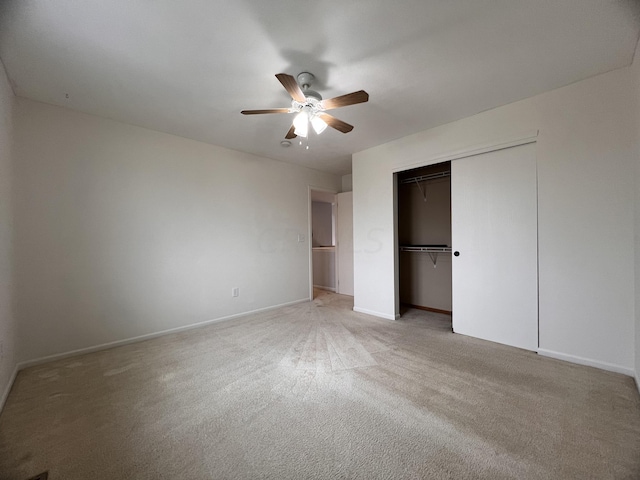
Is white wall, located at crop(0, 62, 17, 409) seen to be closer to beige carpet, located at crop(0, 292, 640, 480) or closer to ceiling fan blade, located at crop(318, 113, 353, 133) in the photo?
beige carpet, located at crop(0, 292, 640, 480)

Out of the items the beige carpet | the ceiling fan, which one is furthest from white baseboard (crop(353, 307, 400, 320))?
the ceiling fan

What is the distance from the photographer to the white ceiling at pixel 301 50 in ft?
4.92

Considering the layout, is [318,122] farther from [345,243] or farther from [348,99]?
[345,243]

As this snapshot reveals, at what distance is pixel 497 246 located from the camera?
2.70 m

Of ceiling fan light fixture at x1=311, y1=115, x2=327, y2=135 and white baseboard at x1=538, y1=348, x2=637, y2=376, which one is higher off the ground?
ceiling fan light fixture at x1=311, y1=115, x2=327, y2=135

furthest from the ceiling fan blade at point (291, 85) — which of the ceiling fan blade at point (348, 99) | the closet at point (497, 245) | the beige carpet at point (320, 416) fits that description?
the beige carpet at point (320, 416)

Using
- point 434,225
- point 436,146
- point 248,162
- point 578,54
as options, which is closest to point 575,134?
point 578,54

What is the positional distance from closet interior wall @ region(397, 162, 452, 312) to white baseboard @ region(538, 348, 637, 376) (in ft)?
4.78

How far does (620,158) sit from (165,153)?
4562mm

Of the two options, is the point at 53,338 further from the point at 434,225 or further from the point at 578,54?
the point at 578,54

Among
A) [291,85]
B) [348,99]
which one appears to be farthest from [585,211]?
[291,85]

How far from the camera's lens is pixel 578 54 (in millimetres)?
1878

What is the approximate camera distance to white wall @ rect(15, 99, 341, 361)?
2379 millimetres

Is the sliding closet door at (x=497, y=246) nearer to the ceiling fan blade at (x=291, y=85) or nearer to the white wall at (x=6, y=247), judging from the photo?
the ceiling fan blade at (x=291, y=85)
